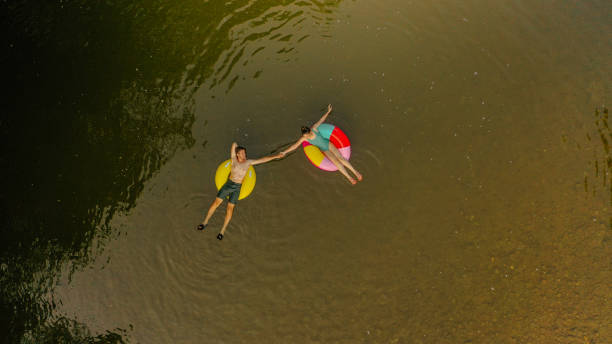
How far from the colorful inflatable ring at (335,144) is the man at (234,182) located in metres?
0.55

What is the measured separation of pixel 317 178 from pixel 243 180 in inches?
46.4

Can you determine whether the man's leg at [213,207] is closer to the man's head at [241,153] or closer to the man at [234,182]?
the man at [234,182]

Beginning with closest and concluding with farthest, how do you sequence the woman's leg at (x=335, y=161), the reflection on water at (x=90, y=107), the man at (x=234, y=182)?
the man at (x=234, y=182) < the woman's leg at (x=335, y=161) < the reflection on water at (x=90, y=107)

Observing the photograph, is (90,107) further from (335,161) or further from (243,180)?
(335,161)

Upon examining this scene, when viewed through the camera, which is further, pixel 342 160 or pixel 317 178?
pixel 317 178

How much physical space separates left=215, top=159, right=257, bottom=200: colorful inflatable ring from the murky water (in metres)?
0.26

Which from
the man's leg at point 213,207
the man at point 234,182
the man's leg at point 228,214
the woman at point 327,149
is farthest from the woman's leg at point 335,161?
the man's leg at point 213,207

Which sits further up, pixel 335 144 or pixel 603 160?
pixel 335 144

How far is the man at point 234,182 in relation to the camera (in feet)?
15.1

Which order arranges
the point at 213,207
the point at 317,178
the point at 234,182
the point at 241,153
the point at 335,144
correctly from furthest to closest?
the point at 317,178
the point at 335,144
the point at 213,207
the point at 234,182
the point at 241,153

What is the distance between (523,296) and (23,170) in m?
8.41

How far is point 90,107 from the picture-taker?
563 centimetres

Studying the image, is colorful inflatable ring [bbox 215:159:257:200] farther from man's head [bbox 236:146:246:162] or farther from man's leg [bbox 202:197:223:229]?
man's head [bbox 236:146:246:162]

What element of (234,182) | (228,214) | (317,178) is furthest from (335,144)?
(228,214)
